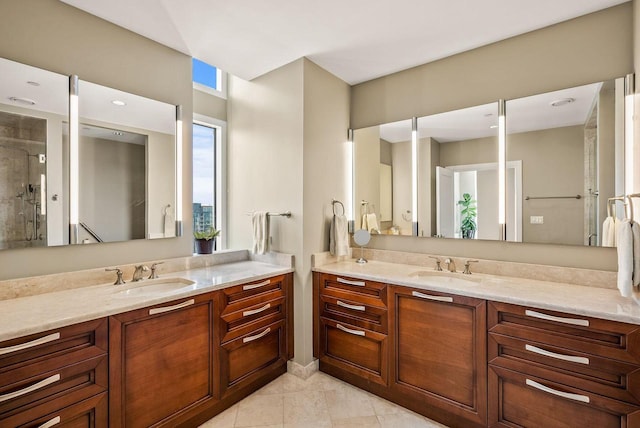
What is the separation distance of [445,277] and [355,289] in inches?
27.5

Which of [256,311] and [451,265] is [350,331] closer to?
[256,311]

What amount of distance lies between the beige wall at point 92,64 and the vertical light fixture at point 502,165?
2.45 m

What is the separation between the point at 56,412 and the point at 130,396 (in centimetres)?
32

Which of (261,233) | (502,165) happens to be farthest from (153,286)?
(502,165)

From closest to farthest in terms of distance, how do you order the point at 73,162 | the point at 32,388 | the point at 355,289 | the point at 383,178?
the point at 32,388
the point at 73,162
the point at 355,289
the point at 383,178

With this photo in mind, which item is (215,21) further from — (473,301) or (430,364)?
(430,364)

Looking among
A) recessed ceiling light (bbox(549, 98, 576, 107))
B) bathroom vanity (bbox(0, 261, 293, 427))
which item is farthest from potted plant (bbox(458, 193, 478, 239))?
bathroom vanity (bbox(0, 261, 293, 427))

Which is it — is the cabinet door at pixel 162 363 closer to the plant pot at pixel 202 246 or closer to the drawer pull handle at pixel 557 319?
the plant pot at pixel 202 246

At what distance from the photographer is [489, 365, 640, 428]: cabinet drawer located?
56.6 inches

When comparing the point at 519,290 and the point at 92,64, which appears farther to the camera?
the point at 92,64

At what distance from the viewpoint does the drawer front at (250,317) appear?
6.87ft


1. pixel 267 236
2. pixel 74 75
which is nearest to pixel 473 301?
pixel 267 236

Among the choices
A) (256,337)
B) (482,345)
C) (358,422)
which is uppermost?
(482,345)

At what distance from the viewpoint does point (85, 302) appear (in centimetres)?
162
